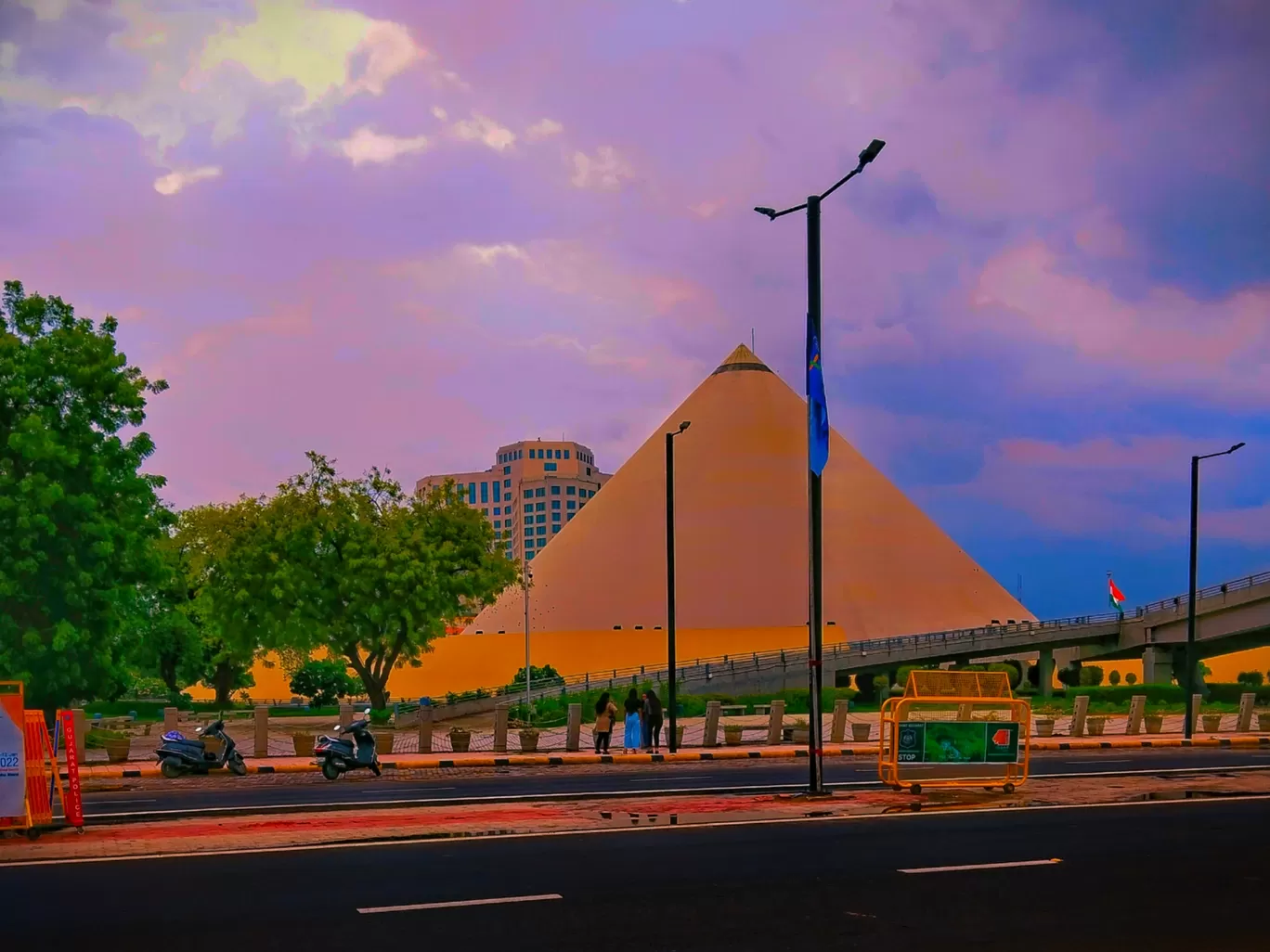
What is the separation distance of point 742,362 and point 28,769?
143034 millimetres

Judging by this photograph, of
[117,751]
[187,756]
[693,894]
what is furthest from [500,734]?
[693,894]

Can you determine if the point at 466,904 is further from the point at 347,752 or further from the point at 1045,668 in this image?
the point at 1045,668

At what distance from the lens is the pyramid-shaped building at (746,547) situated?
130m

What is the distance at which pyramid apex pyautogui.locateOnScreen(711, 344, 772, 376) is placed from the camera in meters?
155

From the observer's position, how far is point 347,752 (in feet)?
81.4

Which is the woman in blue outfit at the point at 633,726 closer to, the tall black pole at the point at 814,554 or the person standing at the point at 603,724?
the person standing at the point at 603,724

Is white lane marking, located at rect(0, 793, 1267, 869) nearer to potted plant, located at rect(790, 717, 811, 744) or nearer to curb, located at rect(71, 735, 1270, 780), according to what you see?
curb, located at rect(71, 735, 1270, 780)

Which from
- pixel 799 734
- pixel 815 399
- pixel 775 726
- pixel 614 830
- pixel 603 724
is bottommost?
pixel 799 734

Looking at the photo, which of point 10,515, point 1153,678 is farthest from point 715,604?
point 10,515

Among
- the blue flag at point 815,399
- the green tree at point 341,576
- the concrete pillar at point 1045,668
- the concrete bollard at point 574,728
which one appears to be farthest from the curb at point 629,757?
the concrete pillar at point 1045,668

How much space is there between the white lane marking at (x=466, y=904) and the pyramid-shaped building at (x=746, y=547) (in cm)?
10737

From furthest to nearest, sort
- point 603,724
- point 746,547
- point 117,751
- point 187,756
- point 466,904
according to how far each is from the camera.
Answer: point 746,547
point 603,724
point 117,751
point 187,756
point 466,904

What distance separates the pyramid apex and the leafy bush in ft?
256

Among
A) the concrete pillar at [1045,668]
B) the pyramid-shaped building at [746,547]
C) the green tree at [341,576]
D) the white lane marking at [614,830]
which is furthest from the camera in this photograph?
the pyramid-shaped building at [746,547]
